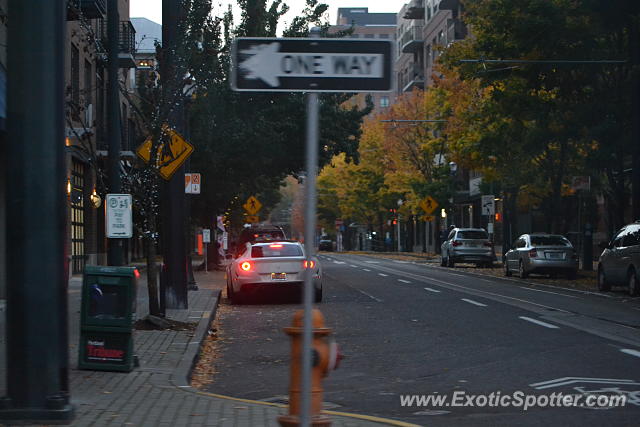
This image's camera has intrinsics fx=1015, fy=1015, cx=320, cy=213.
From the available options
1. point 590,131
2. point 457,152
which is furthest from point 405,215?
point 590,131

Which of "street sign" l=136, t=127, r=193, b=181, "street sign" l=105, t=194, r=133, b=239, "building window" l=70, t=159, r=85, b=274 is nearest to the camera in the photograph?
"street sign" l=105, t=194, r=133, b=239

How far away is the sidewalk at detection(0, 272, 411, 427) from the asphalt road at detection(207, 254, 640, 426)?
0.52 m

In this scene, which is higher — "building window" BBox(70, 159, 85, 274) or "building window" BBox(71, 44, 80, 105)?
"building window" BBox(71, 44, 80, 105)

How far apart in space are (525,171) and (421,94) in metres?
26.7

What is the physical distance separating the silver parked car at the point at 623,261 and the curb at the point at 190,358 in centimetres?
1068

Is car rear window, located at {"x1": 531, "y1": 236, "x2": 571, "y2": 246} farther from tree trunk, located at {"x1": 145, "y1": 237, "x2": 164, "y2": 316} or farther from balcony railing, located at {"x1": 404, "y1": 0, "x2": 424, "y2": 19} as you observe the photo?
balcony railing, located at {"x1": 404, "y1": 0, "x2": 424, "y2": 19}

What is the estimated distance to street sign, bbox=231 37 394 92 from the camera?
227 inches

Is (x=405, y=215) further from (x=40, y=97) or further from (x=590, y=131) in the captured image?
(x=40, y=97)

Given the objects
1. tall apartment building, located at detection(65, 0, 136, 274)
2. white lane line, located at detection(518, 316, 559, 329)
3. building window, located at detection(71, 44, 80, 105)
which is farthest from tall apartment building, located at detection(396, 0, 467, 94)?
white lane line, located at detection(518, 316, 559, 329)

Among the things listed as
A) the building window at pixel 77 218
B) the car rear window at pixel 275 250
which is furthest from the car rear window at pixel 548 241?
the building window at pixel 77 218

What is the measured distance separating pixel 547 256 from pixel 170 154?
18354 mm

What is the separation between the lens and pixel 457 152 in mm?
38688

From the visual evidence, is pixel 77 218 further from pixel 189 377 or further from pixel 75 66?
pixel 189 377

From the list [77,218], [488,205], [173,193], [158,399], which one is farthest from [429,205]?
[158,399]
